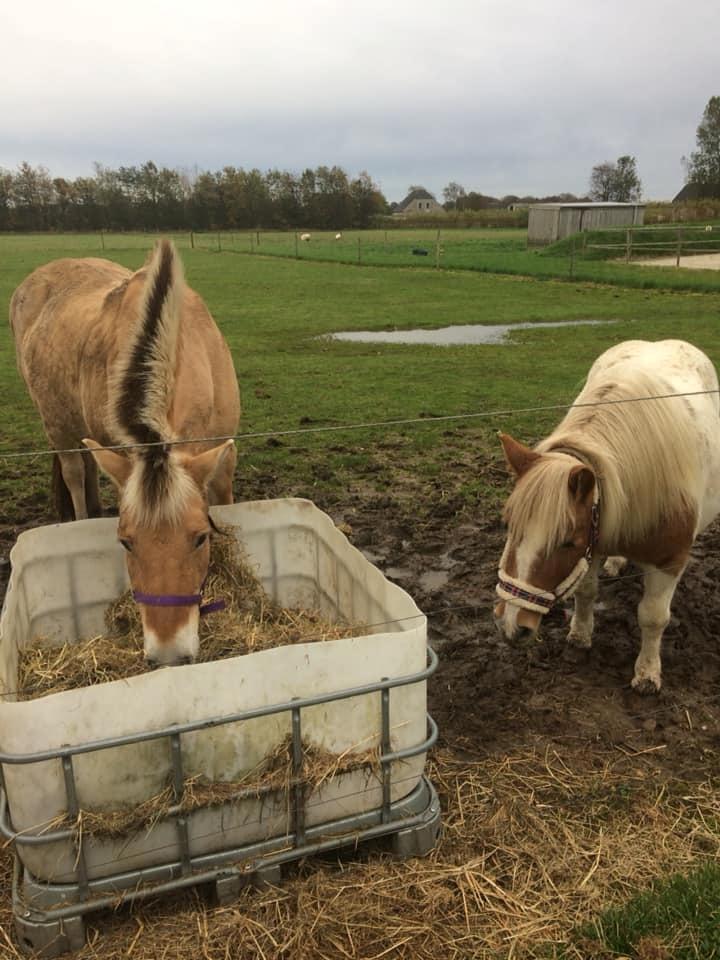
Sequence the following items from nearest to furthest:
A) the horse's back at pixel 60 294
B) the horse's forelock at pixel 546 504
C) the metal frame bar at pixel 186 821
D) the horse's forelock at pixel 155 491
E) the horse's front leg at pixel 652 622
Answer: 1. the metal frame bar at pixel 186 821
2. the horse's forelock at pixel 155 491
3. the horse's forelock at pixel 546 504
4. the horse's front leg at pixel 652 622
5. the horse's back at pixel 60 294

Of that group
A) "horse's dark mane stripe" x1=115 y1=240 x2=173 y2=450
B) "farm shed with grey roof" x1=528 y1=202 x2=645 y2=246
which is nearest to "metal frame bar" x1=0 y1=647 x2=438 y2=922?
"horse's dark mane stripe" x1=115 y1=240 x2=173 y2=450

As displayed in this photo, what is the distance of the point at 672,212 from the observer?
143 feet

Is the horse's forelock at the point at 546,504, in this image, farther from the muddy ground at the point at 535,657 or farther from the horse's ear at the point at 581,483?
the muddy ground at the point at 535,657

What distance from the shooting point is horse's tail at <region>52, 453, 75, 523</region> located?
5227 millimetres

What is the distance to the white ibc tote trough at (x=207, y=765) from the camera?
6.77ft

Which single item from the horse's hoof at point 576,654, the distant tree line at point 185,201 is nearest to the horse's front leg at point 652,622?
the horse's hoof at point 576,654

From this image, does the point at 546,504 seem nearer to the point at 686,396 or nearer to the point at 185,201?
the point at 686,396


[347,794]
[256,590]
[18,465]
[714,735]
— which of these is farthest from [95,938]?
[18,465]

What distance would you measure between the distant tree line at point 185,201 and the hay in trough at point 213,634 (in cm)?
6658

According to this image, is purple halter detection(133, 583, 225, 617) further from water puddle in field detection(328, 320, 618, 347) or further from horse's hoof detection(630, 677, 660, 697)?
water puddle in field detection(328, 320, 618, 347)

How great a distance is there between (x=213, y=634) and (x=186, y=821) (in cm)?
96

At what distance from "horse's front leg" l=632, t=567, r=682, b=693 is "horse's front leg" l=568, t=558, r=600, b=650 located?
0.30m

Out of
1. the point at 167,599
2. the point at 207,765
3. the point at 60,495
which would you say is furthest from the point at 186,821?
the point at 60,495

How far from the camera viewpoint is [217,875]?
2.25m
